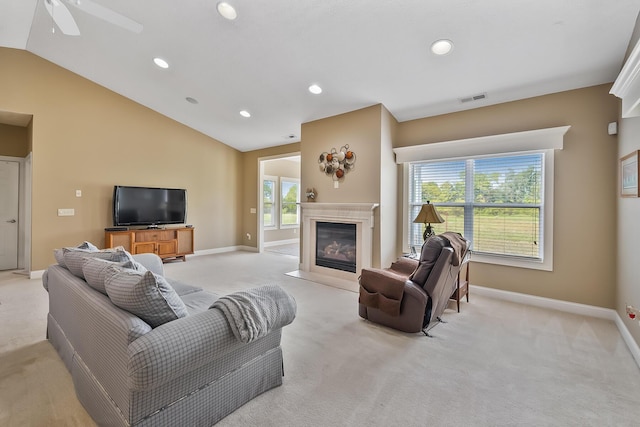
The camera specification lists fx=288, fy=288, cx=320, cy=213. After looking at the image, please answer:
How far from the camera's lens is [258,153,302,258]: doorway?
26.7ft

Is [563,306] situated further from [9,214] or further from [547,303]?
[9,214]

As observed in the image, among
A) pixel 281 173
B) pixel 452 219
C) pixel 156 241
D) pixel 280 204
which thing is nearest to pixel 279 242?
pixel 280 204

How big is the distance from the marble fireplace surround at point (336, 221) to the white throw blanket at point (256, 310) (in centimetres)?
247

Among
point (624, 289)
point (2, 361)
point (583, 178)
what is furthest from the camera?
point (583, 178)

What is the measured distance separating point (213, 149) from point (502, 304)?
6.43 metres

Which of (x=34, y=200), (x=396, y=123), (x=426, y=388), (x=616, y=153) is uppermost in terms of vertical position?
(x=396, y=123)

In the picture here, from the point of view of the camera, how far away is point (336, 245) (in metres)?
4.81

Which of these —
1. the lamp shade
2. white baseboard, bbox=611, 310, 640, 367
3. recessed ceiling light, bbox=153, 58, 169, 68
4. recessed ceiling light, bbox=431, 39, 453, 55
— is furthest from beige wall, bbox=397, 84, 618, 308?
recessed ceiling light, bbox=153, 58, 169, 68

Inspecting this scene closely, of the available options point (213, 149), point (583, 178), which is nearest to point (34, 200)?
point (213, 149)

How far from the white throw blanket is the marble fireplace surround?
2466 mm

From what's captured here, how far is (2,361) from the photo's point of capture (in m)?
2.18

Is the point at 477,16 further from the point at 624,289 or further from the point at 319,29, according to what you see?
the point at 624,289

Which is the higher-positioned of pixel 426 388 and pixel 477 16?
pixel 477 16

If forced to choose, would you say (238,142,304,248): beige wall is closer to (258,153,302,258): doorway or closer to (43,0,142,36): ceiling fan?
(258,153,302,258): doorway
